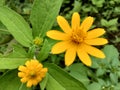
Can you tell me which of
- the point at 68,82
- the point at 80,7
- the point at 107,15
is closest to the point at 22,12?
the point at 80,7

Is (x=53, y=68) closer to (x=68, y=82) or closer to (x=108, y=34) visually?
(x=68, y=82)

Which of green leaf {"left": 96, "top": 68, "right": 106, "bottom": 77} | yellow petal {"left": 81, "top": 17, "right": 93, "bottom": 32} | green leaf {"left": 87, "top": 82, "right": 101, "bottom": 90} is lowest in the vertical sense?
green leaf {"left": 87, "top": 82, "right": 101, "bottom": 90}

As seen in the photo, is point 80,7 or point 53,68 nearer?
point 53,68

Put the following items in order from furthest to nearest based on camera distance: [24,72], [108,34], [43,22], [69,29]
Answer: [108,34], [43,22], [69,29], [24,72]

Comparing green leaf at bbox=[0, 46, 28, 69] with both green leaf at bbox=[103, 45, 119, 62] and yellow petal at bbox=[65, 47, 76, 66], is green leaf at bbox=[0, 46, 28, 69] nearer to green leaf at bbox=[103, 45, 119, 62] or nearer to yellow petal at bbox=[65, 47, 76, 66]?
yellow petal at bbox=[65, 47, 76, 66]

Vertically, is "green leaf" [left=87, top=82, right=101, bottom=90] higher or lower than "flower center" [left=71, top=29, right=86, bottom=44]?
lower

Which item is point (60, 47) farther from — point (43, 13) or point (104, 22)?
point (104, 22)

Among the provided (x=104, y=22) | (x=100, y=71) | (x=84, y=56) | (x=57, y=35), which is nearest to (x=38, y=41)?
(x=57, y=35)

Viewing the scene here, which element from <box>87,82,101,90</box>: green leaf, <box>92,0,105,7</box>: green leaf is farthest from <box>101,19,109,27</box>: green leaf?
<box>87,82,101,90</box>: green leaf

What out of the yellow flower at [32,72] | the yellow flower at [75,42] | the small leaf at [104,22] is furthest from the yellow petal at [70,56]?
the small leaf at [104,22]
